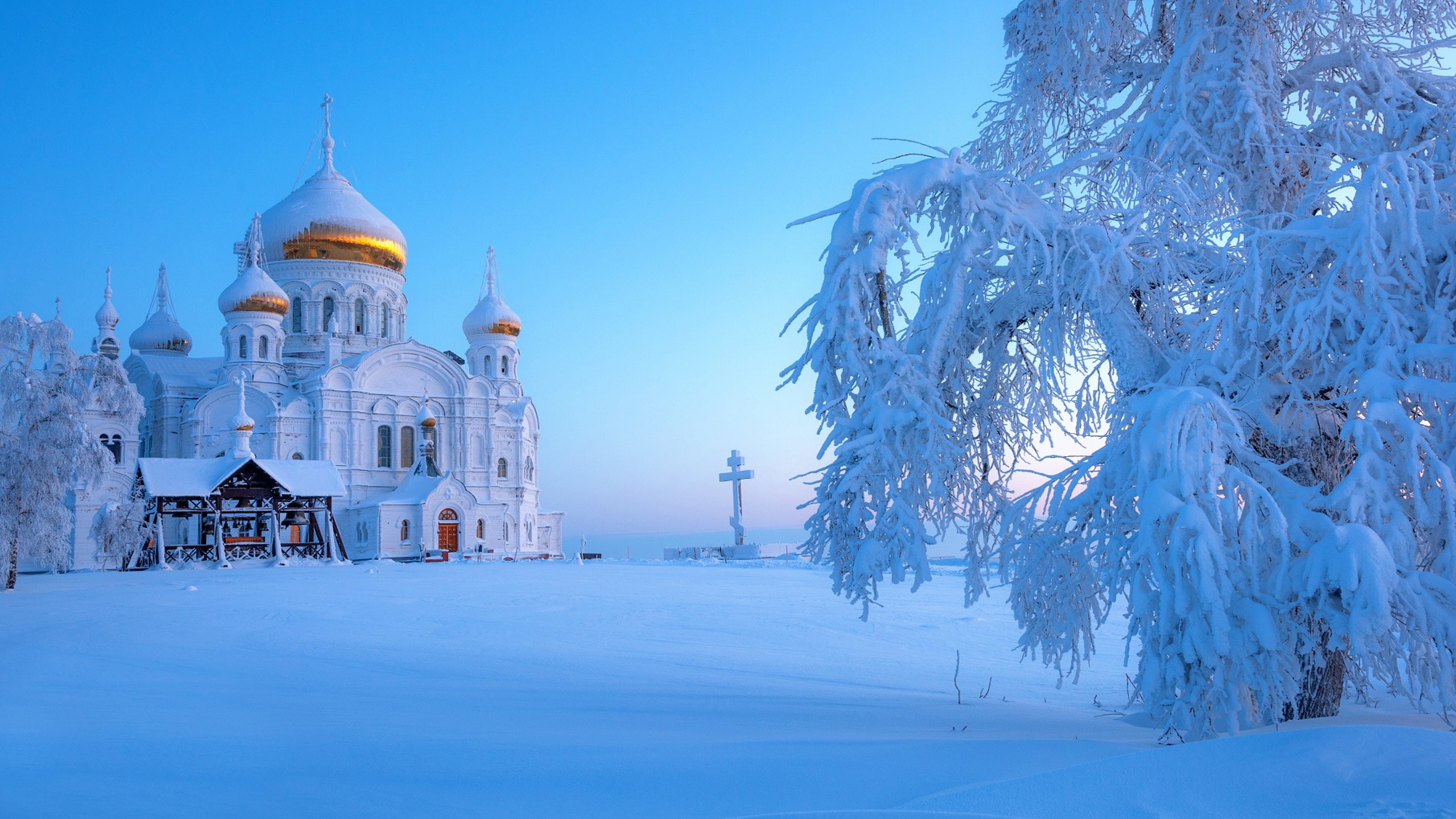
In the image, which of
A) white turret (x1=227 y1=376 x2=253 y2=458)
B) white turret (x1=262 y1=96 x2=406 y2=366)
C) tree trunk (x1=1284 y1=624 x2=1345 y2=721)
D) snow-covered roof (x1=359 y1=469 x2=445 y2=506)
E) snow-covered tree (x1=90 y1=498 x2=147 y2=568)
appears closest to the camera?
tree trunk (x1=1284 y1=624 x2=1345 y2=721)

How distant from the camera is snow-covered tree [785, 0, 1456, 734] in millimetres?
4145

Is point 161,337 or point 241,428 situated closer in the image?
point 241,428

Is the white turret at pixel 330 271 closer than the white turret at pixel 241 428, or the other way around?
the white turret at pixel 241 428

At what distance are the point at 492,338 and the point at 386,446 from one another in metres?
7.03

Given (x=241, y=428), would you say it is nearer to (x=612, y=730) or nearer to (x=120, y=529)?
(x=120, y=529)

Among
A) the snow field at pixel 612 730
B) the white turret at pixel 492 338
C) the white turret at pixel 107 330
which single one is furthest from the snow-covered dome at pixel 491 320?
the snow field at pixel 612 730

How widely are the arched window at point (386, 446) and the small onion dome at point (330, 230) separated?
8275 millimetres

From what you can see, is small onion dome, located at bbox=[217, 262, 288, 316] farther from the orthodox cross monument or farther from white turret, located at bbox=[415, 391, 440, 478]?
the orthodox cross monument

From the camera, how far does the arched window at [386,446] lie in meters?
38.5

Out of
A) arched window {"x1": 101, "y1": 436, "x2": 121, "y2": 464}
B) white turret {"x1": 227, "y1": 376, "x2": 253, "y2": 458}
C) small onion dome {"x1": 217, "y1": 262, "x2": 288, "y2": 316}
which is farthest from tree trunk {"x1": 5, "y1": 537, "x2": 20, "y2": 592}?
small onion dome {"x1": 217, "y1": 262, "x2": 288, "y2": 316}

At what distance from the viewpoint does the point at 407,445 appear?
3900cm

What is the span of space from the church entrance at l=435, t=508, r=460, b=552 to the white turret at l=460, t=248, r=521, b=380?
27.4 feet

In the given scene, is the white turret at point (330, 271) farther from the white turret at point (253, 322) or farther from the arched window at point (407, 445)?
the arched window at point (407, 445)

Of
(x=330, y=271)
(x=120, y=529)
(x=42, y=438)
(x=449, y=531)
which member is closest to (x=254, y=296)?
(x=330, y=271)
